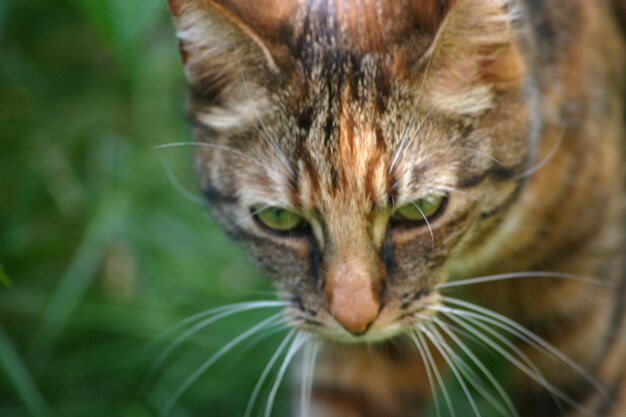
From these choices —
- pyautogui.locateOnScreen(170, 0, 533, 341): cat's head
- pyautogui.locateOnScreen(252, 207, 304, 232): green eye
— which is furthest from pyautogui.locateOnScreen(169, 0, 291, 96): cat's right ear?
pyautogui.locateOnScreen(252, 207, 304, 232): green eye

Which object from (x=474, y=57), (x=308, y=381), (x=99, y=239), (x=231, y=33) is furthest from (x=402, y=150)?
(x=99, y=239)

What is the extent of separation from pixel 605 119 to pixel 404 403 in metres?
0.78

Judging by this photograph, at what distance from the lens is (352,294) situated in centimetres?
154

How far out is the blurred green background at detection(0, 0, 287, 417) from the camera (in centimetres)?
244

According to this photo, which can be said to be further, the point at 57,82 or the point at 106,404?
the point at 57,82

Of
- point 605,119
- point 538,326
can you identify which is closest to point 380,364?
point 538,326

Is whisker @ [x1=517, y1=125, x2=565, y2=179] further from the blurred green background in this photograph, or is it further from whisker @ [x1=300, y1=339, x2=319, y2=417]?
the blurred green background

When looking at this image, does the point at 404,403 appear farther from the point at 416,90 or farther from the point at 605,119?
the point at 416,90

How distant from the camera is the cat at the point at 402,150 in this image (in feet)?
5.00

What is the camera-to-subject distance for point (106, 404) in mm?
2402

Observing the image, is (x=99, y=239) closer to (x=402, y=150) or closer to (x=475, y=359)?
(x=475, y=359)

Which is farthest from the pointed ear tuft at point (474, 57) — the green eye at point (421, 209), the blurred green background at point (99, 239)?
the blurred green background at point (99, 239)

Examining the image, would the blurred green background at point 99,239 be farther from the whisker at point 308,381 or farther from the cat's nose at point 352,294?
the cat's nose at point 352,294

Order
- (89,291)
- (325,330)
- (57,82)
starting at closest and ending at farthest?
(325,330)
(89,291)
(57,82)
